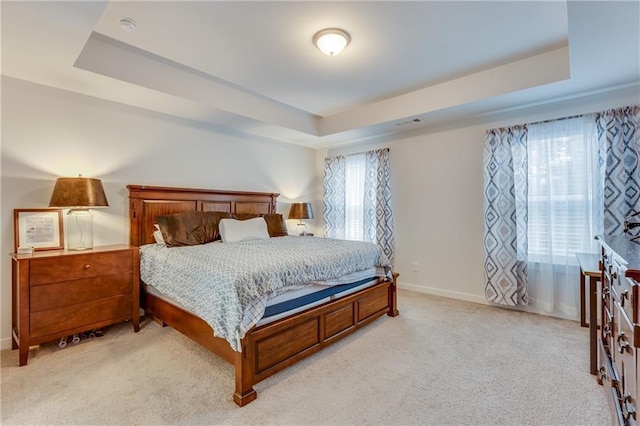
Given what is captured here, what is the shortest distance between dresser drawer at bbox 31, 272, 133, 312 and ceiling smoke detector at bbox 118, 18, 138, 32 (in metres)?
2.12

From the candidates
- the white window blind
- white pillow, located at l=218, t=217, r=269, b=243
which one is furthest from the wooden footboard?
the white window blind

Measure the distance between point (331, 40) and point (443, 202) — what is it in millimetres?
2633

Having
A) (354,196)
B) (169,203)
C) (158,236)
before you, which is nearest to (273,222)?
(169,203)

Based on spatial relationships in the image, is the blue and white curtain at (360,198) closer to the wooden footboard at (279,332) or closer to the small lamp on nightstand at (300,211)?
the small lamp on nightstand at (300,211)

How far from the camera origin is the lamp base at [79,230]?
2.87 m

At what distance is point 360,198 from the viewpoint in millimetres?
5000

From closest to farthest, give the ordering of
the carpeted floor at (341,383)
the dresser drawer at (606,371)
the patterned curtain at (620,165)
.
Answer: the dresser drawer at (606,371) < the carpeted floor at (341,383) < the patterned curtain at (620,165)

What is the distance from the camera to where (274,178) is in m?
5.00

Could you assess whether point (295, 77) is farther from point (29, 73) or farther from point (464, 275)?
point (464, 275)

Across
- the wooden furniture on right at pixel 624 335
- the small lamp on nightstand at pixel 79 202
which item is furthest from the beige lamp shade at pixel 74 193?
the wooden furniture on right at pixel 624 335

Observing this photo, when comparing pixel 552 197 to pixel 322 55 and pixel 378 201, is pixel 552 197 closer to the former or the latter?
pixel 378 201

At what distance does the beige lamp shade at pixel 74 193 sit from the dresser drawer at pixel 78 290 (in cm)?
67

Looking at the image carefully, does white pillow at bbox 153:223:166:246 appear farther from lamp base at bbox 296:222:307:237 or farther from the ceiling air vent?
the ceiling air vent

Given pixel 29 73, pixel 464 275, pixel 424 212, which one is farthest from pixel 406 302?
pixel 29 73
